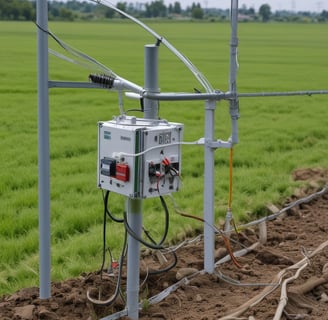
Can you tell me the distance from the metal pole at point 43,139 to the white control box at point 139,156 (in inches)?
15.1

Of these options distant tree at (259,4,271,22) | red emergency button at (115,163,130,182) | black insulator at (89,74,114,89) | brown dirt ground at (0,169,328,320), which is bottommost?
brown dirt ground at (0,169,328,320)

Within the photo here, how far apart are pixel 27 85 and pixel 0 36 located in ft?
92.9

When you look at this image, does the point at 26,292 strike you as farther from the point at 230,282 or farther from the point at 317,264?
the point at 317,264

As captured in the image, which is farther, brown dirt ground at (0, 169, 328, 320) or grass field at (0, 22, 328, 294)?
grass field at (0, 22, 328, 294)

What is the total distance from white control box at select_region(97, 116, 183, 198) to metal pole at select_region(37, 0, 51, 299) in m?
0.38

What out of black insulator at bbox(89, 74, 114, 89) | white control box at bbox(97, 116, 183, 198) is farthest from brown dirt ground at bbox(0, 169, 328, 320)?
black insulator at bbox(89, 74, 114, 89)

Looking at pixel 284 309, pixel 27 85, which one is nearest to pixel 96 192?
pixel 284 309

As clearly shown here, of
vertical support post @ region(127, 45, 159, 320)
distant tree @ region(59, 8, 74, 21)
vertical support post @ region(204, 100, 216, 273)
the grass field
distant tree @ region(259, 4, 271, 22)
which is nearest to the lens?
vertical support post @ region(127, 45, 159, 320)

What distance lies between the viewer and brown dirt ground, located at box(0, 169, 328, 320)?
4.13 metres

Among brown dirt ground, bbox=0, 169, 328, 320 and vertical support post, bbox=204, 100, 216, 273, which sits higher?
vertical support post, bbox=204, 100, 216, 273

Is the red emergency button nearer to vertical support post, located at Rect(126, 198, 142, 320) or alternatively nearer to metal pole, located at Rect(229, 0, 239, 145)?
vertical support post, located at Rect(126, 198, 142, 320)

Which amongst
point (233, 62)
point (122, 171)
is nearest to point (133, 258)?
point (122, 171)

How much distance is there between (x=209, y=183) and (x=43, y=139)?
1262mm

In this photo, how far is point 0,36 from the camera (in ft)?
150
